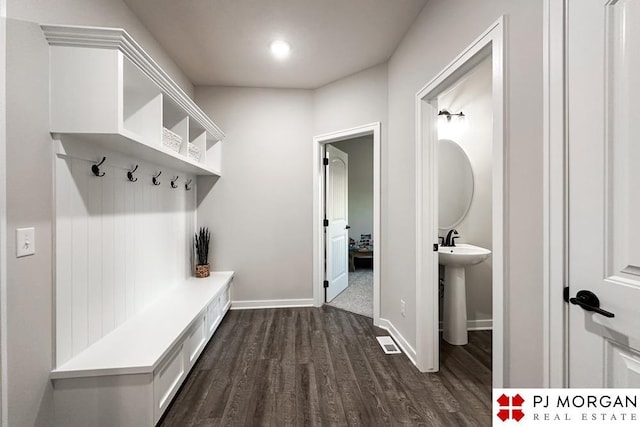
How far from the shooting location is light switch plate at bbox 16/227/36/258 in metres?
1.17

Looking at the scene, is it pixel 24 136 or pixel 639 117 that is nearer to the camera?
pixel 639 117

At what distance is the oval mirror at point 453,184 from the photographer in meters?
2.81

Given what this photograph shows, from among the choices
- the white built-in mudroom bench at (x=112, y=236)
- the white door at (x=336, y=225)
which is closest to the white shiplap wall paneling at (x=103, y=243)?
the white built-in mudroom bench at (x=112, y=236)

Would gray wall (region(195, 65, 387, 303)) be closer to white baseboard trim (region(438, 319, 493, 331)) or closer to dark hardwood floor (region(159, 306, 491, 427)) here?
dark hardwood floor (region(159, 306, 491, 427))

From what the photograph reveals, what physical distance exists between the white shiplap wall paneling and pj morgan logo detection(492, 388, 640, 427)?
2.08m

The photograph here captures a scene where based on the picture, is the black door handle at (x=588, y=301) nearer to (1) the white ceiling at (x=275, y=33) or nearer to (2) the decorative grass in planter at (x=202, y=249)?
(1) the white ceiling at (x=275, y=33)

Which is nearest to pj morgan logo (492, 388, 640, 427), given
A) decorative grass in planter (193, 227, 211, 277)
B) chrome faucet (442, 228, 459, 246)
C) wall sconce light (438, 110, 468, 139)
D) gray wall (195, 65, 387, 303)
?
chrome faucet (442, 228, 459, 246)

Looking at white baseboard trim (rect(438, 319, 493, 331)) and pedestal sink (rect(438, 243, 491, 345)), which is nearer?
pedestal sink (rect(438, 243, 491, 345))

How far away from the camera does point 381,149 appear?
2.79 meters

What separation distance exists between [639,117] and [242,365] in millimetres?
2451

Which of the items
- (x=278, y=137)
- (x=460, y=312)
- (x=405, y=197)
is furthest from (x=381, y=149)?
(x=460, y=312)

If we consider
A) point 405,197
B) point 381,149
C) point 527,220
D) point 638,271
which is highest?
point 381,149

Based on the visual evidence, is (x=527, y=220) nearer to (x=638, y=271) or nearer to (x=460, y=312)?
(x=638, y=271)

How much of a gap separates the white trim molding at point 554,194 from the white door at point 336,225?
101 inches
